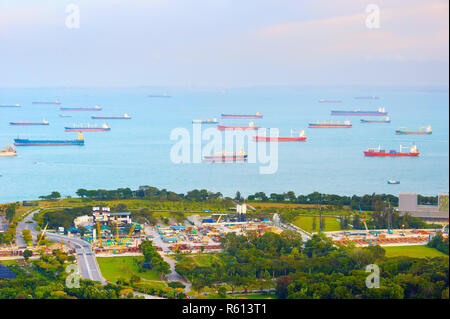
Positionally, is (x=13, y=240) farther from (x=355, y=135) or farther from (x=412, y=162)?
(x=355, y=135)

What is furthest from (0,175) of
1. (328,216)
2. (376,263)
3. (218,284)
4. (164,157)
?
(376,263)

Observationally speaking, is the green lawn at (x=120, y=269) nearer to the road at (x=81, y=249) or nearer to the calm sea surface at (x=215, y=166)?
the road at (x=81, y=249)

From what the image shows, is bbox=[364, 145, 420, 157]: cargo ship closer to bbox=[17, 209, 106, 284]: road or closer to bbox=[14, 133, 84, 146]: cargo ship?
bbox=[14, 133, 84, 146]: cargo ship

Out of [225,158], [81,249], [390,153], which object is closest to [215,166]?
[225,158]

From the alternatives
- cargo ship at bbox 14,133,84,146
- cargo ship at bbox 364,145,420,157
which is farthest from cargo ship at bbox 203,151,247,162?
cargo ship at bbox 14,133,84,146

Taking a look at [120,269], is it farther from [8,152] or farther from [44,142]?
[44,142]
